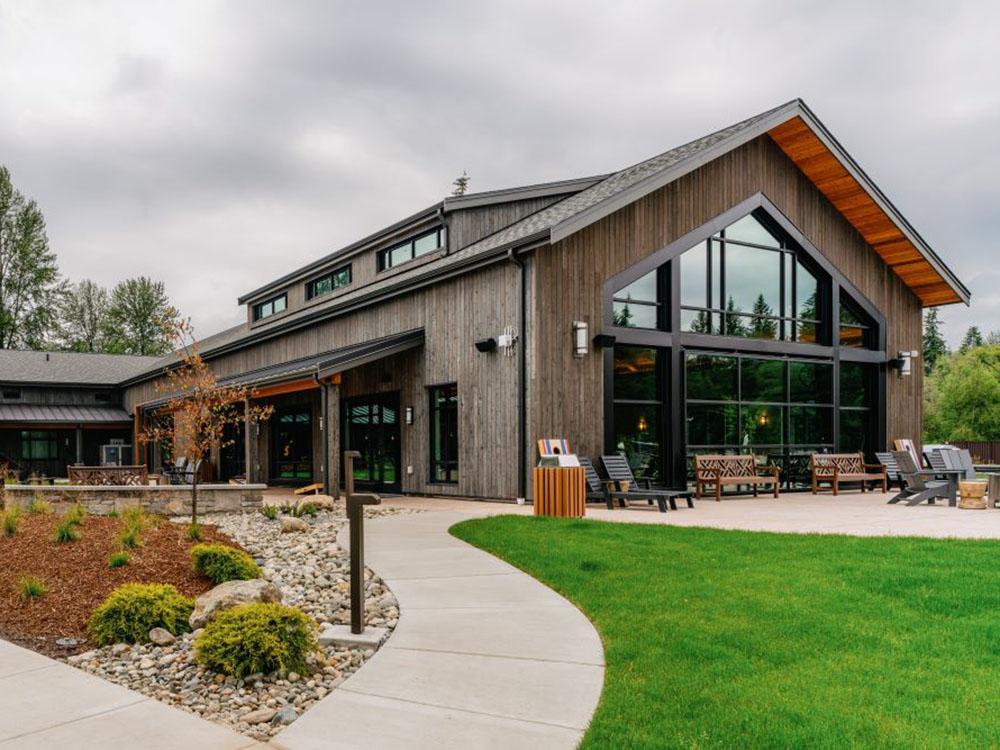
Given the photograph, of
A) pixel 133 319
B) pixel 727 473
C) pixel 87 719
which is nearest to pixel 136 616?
pixel 87 719

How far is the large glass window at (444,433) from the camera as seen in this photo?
1399cm

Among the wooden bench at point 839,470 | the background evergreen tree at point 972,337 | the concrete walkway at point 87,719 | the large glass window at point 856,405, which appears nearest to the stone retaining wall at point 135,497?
the concrete walkway at point 87,719

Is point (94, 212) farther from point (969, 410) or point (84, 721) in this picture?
point (969, 410)

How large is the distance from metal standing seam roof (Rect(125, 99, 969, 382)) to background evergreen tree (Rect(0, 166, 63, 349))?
33059mm

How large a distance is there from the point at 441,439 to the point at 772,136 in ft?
31.5

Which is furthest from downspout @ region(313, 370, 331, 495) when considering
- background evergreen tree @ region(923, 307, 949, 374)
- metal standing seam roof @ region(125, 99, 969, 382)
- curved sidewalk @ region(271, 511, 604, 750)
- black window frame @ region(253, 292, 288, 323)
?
background evergreen tree @ region(923, 307, 949, 374)

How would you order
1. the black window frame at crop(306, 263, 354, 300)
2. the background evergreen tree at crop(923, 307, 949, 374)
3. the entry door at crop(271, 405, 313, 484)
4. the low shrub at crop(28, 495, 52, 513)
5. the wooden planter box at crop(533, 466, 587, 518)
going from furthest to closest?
the background evergreen tree at crop(923, 307, 949, 374) → the black window frame at crop(306, 263, 354, 300) → the entry door at crop(271, 405, 313, 484) → the wooden planter box at crop(533, 466, 587, 518) → the low shrub at crop(28, 495, 52, 513)

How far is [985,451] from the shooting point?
101 ft

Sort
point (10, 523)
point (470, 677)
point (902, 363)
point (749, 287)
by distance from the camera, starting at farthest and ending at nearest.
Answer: point (902, 363) → point (749, 287) → point (10, 523) → point (470, 677)

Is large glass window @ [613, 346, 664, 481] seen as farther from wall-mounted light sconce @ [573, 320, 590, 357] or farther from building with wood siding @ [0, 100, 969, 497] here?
wall-mounted light sconce @ [573, 320, 590, 357]

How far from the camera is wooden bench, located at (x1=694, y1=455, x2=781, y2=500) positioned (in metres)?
13.8

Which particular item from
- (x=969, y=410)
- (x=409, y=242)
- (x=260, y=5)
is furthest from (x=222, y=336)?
(x=969, y=410)

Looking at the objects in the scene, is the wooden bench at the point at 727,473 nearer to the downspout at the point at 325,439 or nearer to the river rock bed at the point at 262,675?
the downspout at the point at 325,439

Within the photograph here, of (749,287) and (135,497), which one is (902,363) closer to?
(749,287)
